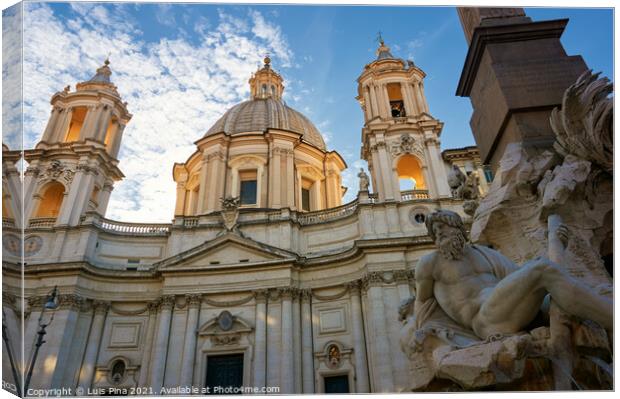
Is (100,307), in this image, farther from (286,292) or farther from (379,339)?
(379,339)

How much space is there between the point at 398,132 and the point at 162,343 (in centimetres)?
1536

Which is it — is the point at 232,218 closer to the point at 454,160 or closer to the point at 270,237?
the point at 270,237

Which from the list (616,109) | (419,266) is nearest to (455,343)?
(419,266)

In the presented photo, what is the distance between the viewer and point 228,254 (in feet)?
63.4

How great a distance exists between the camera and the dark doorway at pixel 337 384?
16.0m

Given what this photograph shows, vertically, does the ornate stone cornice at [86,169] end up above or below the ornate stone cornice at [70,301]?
above

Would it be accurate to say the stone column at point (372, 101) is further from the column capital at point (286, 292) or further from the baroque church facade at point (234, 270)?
the column capital at point (286, 292)

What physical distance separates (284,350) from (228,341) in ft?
8.29

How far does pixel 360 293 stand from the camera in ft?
57.5

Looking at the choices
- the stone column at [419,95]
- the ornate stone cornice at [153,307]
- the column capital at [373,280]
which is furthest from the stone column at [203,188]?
the stone column at [419,95]

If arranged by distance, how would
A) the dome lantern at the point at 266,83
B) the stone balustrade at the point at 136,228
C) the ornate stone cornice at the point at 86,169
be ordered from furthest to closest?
the dome lantern at the point at 266,83 < the ornate stone cornice at the point at 86,169 < the stone balustrade at the point at 136,228

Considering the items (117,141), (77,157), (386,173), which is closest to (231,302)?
(386,173)

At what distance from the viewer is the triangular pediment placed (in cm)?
1855

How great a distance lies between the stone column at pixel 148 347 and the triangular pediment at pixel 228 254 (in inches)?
75.9
